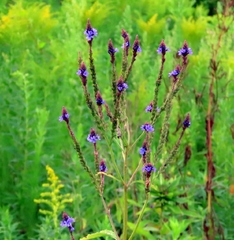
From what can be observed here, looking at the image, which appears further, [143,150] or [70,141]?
[70,141]

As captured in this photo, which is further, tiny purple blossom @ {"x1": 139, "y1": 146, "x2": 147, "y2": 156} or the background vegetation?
the background vegetation

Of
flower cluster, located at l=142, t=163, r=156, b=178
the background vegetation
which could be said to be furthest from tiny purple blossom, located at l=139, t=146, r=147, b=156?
the background vegetation

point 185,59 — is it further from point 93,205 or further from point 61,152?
point 61,152

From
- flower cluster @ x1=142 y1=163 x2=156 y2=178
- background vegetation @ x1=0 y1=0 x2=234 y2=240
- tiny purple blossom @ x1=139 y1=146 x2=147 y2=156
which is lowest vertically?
flower cluster @ x1=142 y1=163 x2=156 y2=178

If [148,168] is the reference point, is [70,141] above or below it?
above

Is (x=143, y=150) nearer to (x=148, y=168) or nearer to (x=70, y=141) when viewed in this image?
(x=148, y=168)

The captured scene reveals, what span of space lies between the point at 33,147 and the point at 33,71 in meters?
0.52

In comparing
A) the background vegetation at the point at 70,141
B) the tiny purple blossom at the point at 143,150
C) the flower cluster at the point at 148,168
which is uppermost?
the background vegetation at the point at 70,141

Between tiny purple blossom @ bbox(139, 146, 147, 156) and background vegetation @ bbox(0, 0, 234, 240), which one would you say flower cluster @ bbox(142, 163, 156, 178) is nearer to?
tiny purple blossom @ bbox(139, 146, 147, 156)

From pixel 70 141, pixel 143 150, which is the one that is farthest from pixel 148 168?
pixel 70 141

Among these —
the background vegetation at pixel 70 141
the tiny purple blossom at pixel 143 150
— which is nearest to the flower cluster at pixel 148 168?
the tiny purple blossom at pixel 143 150

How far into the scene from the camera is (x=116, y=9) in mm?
4879

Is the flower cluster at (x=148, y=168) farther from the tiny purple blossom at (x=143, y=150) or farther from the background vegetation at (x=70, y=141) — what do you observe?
the background vegetation at (x=70, y=141)

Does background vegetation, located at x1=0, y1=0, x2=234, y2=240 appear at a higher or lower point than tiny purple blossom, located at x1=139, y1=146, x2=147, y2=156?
higher
